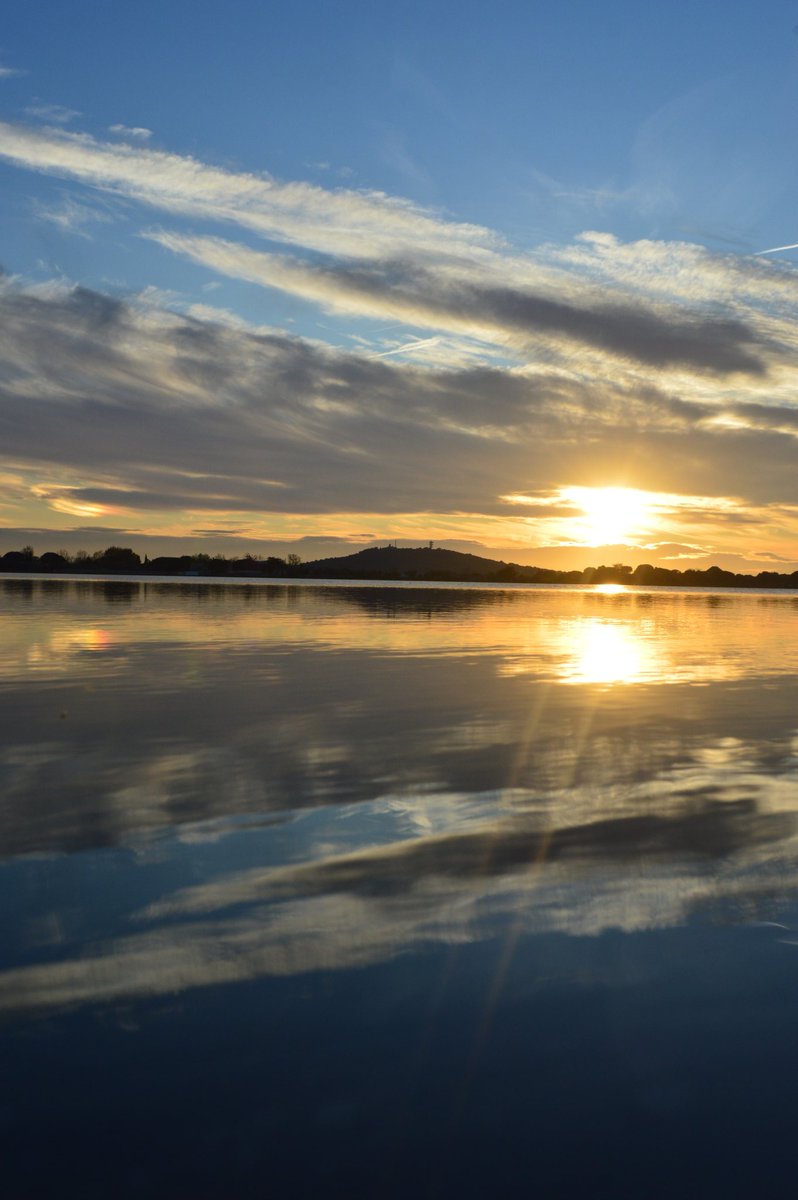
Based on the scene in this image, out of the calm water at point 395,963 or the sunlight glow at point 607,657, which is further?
the sunlight glow at point 607,657

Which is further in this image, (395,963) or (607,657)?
(607,657)

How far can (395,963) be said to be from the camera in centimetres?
642

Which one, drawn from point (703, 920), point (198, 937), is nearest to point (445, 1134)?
point (198, 937)

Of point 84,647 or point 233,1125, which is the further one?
point 84,647

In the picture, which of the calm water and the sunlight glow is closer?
the calm water

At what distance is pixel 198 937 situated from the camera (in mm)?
6727

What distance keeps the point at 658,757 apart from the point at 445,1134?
9.93 metres

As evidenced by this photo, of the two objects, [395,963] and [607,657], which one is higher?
[607,657]

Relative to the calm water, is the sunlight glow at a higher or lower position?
higher

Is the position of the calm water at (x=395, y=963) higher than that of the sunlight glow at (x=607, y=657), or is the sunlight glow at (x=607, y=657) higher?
the sunlight glow at (x=607, y=657)

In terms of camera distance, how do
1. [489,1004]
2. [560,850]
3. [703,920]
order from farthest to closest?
1. [560,850]
2. [703,920]
3. [489,1004]

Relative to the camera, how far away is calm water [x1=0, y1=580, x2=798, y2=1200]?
445 centimetres

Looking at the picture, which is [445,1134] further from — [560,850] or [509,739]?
[509,739]

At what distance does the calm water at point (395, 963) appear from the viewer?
4445 mm
